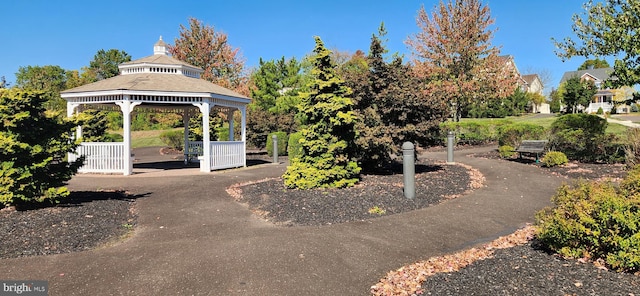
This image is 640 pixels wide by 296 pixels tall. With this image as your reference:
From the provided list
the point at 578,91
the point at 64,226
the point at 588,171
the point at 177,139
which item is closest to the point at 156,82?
the point at 64,226

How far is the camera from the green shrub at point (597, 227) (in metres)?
3.71

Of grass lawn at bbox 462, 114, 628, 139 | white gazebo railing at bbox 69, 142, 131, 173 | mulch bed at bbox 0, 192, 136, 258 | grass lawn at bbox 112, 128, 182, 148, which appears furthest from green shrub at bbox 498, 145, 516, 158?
grass lawn at bbox 112, 128, 182, 148

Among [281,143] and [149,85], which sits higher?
[149,85]

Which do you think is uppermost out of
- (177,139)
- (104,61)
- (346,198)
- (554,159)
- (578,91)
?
(104,61)

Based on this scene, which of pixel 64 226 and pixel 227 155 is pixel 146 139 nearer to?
Result: pixel 227 155

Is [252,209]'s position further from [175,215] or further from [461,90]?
[461,90]

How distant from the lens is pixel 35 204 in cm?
707

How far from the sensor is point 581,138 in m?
13.3

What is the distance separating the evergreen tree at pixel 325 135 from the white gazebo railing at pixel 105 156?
24.6ft

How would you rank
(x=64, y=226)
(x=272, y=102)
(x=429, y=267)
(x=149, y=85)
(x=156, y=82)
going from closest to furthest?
(x=429, y=267), (x=64, y=226), (x=149, y=85), (x=156, y=82), (x=272, y=102)

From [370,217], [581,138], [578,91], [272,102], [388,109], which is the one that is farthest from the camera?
[578,91]

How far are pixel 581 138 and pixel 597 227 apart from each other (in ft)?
37.2

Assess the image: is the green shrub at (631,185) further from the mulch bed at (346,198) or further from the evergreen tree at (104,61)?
the evergreen tree at (104,61)

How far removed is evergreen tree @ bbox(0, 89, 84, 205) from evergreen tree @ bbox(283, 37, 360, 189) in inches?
184
